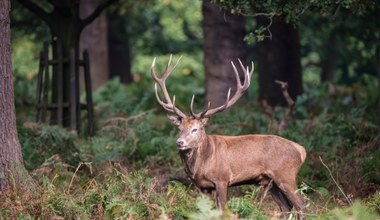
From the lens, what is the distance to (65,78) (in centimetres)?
1611

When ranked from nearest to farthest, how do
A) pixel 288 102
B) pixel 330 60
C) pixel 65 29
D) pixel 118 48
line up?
pixel 288 102 → pixel 65 29 → pixel 118 48 → pixel 330 60

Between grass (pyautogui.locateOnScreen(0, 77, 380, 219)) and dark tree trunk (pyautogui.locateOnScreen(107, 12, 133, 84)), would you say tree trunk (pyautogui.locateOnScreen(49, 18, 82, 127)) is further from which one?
dark tree trunk (pyautogui.locateOnScreen(107, 12, 133, 84))

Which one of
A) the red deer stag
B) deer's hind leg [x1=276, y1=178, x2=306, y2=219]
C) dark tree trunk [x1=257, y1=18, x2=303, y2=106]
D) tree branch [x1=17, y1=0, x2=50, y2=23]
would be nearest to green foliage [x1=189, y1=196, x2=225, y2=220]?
the red deer stag

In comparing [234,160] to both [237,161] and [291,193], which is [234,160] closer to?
[237,161]

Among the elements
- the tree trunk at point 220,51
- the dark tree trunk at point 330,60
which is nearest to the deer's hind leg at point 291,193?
the tree trunk at point 220,51

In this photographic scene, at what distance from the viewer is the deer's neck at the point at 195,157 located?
1153 cm

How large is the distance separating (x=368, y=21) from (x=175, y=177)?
8172 mm

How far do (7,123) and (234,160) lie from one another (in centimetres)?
254

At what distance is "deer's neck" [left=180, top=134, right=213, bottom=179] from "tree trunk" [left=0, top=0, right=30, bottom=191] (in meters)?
1.76

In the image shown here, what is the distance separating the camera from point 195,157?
11.5m

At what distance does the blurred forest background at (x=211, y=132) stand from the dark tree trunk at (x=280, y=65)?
0.02 metres

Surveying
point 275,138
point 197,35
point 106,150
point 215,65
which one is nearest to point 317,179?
point 275,138

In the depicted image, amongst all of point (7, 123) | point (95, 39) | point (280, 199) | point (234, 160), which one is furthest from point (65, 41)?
point (95, 39)

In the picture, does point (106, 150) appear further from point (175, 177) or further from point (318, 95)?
point (318, 95)
